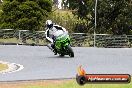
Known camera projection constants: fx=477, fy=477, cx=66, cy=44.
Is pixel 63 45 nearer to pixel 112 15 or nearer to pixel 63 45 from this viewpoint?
pixel 63 45

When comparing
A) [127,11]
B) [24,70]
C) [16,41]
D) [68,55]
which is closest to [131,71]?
[24,70]

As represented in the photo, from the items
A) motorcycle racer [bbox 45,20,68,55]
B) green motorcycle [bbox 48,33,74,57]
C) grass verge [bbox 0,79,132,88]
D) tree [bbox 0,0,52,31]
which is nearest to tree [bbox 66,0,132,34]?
tree [bbox 0,0,52,31]

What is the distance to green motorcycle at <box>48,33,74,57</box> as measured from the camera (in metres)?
20.1

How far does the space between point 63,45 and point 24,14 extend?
16.9 meters

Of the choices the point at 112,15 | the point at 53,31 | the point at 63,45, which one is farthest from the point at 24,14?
the point at 63,45

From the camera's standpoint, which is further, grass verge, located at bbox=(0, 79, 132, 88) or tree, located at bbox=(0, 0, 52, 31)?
tree, located at bbox=(0, 0, 52, 31)

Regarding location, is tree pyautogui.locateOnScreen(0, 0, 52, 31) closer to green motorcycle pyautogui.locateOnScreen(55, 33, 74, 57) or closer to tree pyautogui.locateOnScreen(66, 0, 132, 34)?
tree pyautogui.locateOnScreen(66, 0, 132, 34)

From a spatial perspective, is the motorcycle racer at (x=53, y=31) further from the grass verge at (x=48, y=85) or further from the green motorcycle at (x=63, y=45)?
the grass verge at (x=48, y=85)

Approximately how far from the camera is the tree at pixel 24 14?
36312mm

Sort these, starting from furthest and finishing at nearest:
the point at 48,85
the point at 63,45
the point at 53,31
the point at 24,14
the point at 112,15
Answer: the point at 112,15 → the point at 24,14 → the point at 53,31 → the point at 63,45 → the point at 48,85

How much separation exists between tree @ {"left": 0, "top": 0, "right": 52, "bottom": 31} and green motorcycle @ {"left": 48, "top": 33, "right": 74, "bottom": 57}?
15.8 metres

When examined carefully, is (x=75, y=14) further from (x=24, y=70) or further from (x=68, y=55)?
(x=24, y=70)

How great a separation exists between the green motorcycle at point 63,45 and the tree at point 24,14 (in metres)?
15.8

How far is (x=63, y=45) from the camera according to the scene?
20281 millimetres
